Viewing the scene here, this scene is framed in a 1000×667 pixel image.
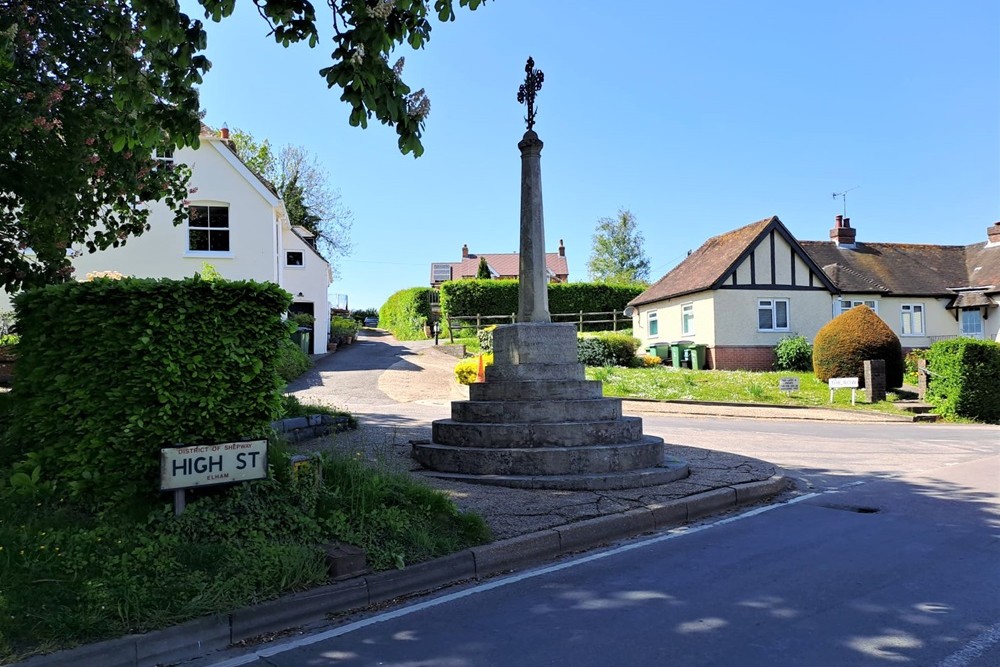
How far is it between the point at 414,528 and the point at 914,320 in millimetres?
35003

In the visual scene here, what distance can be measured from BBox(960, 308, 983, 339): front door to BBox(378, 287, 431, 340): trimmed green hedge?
2904cm

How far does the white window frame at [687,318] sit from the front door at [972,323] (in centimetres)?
1435

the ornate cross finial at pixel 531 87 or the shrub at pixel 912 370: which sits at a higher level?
the ornate cross finial at pixel 531 87

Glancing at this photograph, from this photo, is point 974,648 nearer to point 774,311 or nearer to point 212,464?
point 212,464

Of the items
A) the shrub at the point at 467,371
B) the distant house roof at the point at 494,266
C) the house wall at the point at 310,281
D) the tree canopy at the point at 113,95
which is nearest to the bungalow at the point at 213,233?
the shrub at the point at 467,371

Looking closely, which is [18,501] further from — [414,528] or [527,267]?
[527,267]

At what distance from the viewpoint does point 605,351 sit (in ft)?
87.8

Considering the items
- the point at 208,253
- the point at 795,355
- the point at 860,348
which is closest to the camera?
the point at 208,253

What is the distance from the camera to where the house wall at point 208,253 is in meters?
21.2

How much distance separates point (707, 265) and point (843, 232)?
1084 centimetres

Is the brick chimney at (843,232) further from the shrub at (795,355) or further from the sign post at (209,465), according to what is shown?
the sign post at (209,465)

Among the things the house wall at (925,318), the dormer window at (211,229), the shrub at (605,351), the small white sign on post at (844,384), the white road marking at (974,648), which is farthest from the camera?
the house wall at (925,318)

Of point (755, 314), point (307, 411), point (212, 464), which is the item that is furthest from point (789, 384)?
point (212, 464)

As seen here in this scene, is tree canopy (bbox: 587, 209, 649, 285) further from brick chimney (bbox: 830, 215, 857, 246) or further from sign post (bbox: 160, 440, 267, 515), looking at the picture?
sign post (bbox: 160, 440, 267, 515)
